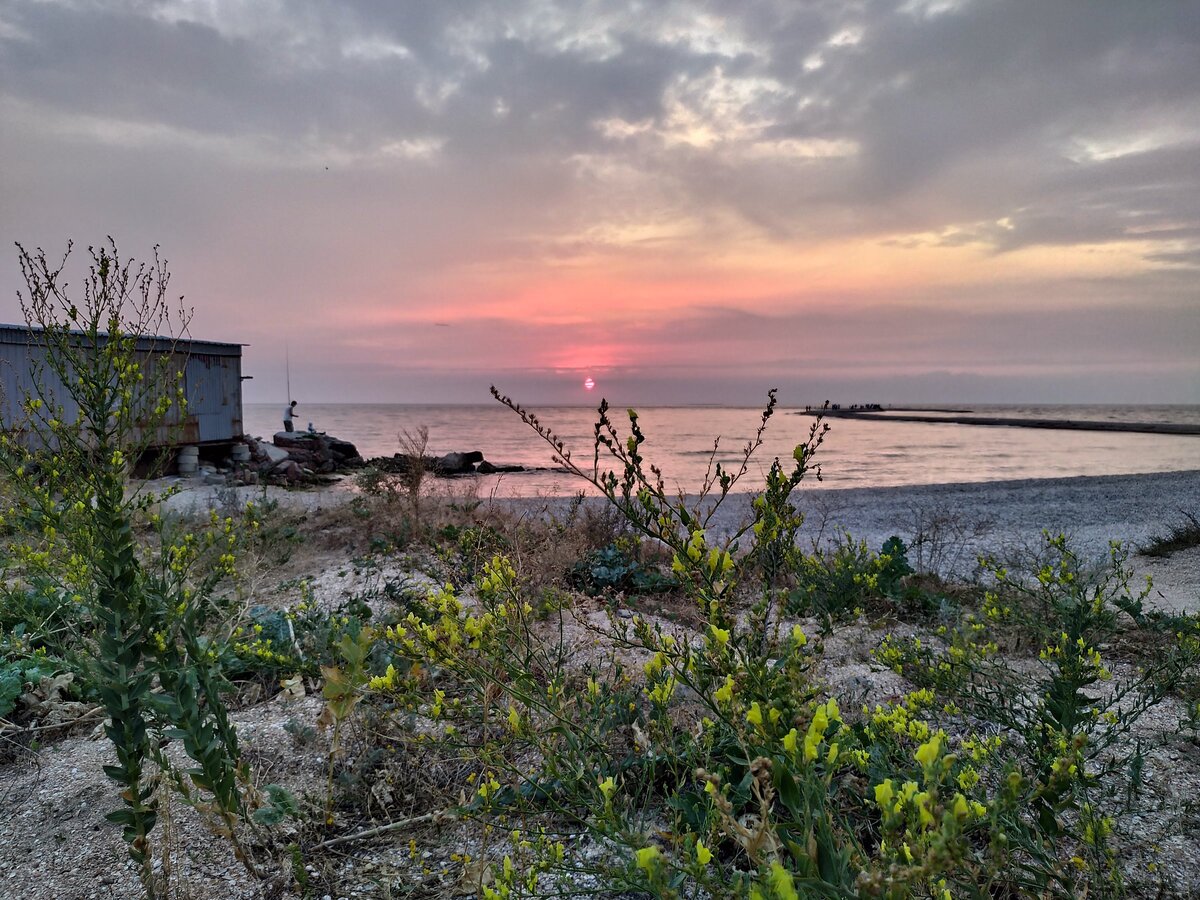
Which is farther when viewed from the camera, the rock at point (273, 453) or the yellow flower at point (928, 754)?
the rock at point (273, 453)

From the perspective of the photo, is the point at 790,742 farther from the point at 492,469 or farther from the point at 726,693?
the point at 492,469

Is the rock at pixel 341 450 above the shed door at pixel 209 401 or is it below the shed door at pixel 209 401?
below

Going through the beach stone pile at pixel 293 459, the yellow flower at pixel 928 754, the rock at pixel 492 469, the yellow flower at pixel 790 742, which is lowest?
the rock at pixel 492 469

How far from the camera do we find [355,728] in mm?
3156

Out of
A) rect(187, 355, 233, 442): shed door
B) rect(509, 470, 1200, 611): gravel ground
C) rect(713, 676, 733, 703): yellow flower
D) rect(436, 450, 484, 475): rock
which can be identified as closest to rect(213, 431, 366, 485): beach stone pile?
rect(187, 355, 233, 442): shed door

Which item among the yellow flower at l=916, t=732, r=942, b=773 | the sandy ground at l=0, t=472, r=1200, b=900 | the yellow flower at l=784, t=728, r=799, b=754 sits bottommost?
the sandy ground at l=0, t=472, r=1200, b=900

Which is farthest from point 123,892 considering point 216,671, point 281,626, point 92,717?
point 281,626

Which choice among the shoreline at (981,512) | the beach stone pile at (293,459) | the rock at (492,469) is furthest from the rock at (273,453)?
the rock at (492,469)

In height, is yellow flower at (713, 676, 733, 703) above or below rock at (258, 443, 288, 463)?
above

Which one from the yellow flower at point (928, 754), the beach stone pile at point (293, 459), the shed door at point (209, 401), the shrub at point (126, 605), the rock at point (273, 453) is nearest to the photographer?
the yellow flower at point (928, 754)

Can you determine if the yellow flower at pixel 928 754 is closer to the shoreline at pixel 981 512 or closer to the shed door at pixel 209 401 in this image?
the shoreline at pixel 981 512

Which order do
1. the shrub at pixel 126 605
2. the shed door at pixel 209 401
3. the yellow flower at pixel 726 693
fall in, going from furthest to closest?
the shed door at pixel 209 401 → the shrub at pixel 126 605 → the yellow flower at pixel 726 693

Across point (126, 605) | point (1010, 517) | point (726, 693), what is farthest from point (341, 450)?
point (726, 693)

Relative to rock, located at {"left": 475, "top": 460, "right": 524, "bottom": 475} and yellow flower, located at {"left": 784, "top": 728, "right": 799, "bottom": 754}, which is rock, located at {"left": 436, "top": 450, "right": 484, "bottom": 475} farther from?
yellow flower, located at {"left": 784, "top": 728, "right": 799, "bottom": 754}
